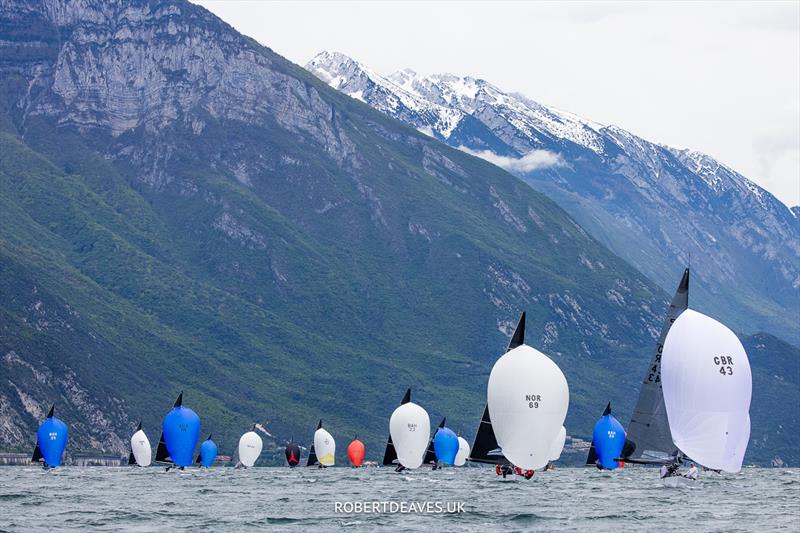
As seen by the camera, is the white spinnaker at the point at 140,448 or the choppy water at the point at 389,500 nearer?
the choppy water at the point at 389,500

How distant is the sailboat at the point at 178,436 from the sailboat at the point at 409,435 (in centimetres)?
2398

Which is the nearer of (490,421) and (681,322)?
(681,322)

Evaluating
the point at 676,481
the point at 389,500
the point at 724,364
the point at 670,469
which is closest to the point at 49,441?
the point at 389,500

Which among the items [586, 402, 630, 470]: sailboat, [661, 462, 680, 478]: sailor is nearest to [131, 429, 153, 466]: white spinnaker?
[586, 402, 630, 470]: sailboat

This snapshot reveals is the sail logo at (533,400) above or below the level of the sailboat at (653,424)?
above

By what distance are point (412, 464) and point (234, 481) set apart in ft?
73.6

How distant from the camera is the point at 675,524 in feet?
270

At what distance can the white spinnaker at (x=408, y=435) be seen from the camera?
160 m

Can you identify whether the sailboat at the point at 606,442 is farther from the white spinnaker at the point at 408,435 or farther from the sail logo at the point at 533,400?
the sail logo at the point at 533,400

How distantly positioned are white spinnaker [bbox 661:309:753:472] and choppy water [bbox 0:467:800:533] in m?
4.41

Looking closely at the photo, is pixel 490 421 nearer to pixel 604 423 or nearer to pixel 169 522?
pixel 169 522

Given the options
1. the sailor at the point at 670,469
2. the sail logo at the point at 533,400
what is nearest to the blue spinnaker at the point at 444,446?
→ the sailor at the point at 670,469

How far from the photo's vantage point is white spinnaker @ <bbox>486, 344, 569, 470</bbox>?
94.1m

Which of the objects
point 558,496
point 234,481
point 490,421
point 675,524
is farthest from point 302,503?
point 234,481
